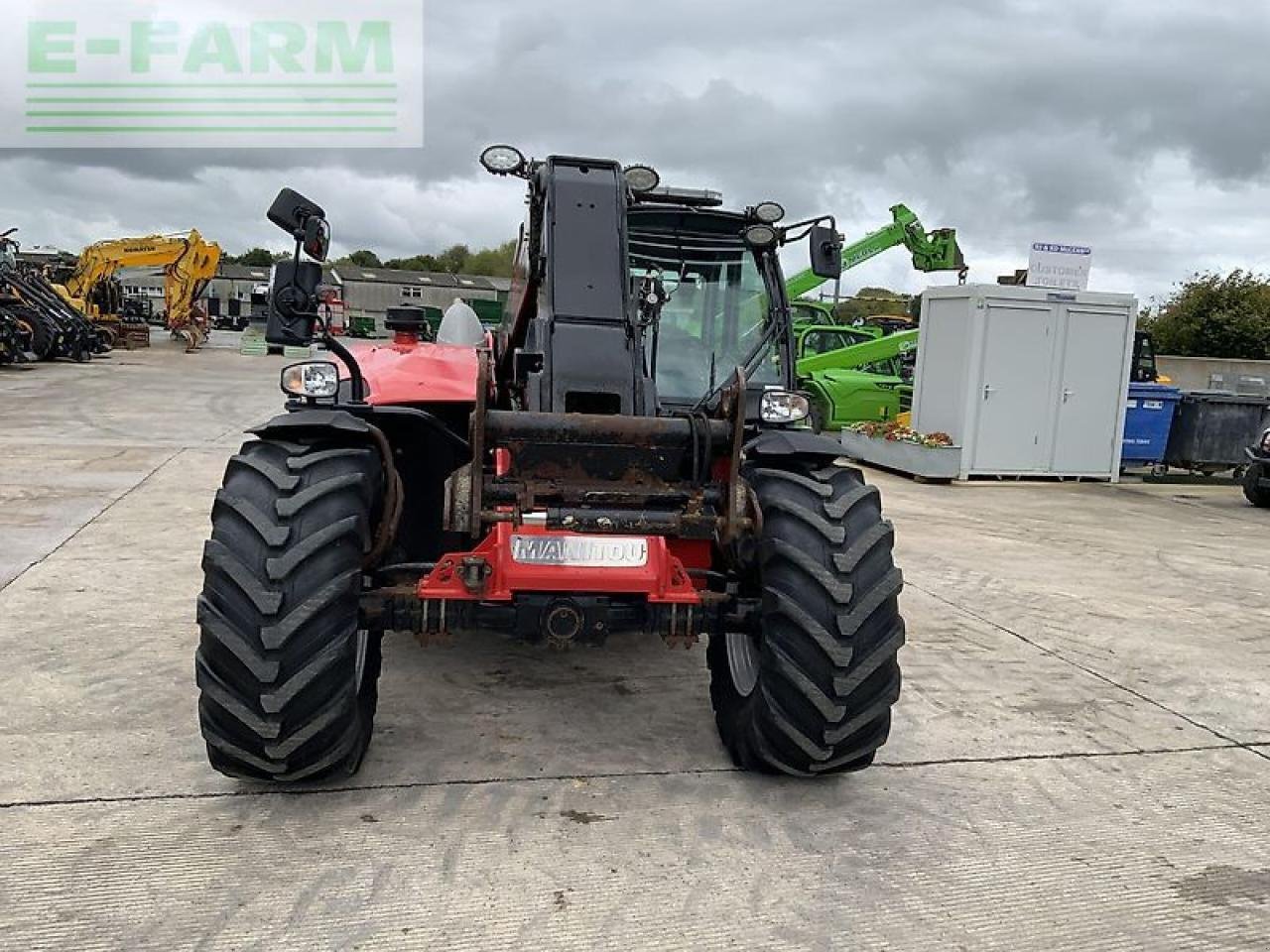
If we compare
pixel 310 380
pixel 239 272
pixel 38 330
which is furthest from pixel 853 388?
pixel 239 272

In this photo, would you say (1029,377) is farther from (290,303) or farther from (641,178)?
(290,303)

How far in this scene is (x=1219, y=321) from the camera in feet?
95.8

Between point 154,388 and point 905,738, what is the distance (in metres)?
17.8

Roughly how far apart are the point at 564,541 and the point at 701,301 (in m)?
2.23

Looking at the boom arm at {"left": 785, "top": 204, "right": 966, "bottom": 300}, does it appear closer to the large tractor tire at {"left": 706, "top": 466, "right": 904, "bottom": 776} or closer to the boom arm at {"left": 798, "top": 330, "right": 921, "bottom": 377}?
the boom arm at {"left": 798, "top": 330, "right": 921, "bottom": 377}

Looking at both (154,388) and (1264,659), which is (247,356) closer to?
(154,388)

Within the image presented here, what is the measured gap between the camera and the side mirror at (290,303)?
11.8 ft

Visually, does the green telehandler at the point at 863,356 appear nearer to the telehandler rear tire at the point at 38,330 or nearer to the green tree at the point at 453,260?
the telehandler rear tire at the point at 38,330

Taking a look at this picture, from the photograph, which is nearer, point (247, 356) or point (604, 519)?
point (604, 519)

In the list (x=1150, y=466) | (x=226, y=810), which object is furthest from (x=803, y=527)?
(x=1150, y=466)

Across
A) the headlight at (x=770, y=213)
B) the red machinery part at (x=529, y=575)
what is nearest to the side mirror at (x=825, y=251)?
the headlight at (x=770, y=213)

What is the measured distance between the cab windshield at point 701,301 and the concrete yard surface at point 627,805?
4.59ft

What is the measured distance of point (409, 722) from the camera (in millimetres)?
4031

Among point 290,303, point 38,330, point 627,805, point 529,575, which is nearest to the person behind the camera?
point 529,575
